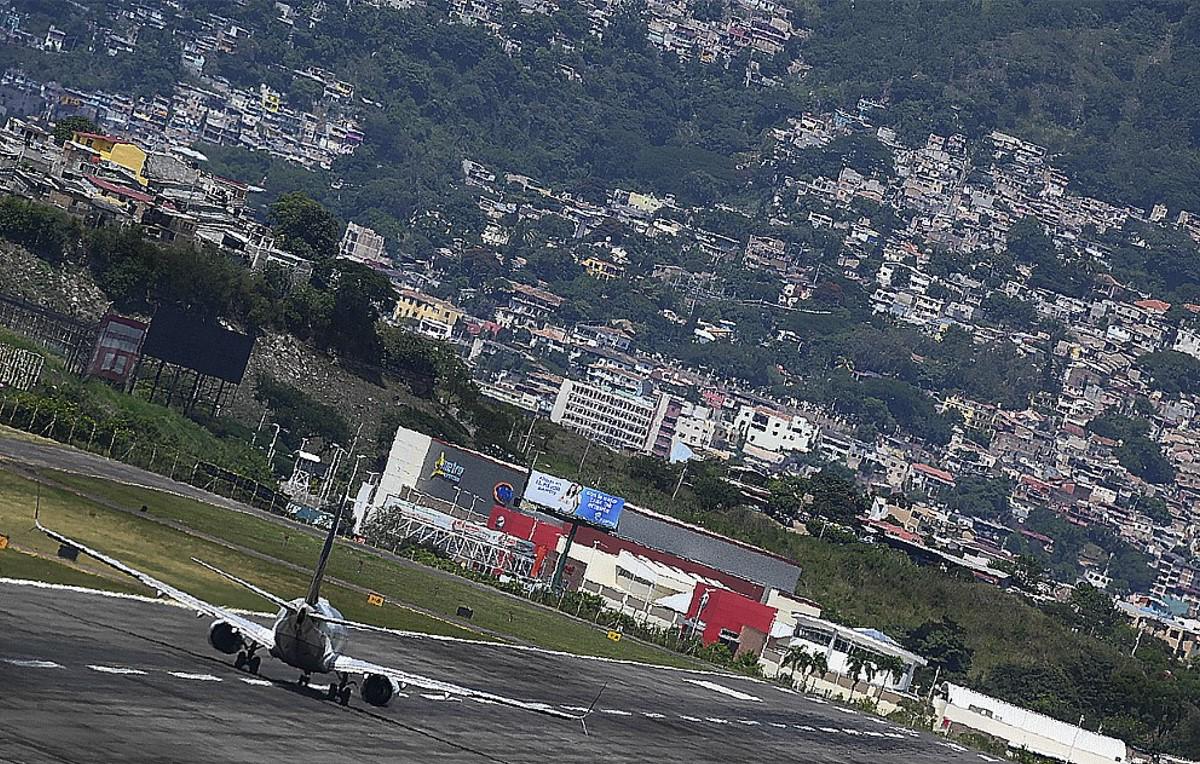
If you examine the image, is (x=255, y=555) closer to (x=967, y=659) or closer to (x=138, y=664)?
(x=138, y=664)

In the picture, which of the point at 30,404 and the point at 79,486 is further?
the point at 30,404

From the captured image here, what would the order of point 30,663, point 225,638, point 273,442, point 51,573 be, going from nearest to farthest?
Result: point 30,663, point 225,638, point 51,573, point 273,442

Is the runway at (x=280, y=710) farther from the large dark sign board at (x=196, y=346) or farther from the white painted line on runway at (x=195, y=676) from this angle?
the large dark sign board at (x=196, y=346)

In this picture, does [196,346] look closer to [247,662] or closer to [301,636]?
[247,662]

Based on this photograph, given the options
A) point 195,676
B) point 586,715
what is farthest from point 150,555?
point 195,676

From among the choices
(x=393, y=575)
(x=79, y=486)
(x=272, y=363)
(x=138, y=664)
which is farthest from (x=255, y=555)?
(x=272, y=363)

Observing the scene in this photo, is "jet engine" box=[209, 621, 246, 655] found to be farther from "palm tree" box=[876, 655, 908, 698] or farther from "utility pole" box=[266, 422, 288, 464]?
"utility pole" box=[266, 422, 288, 464]
